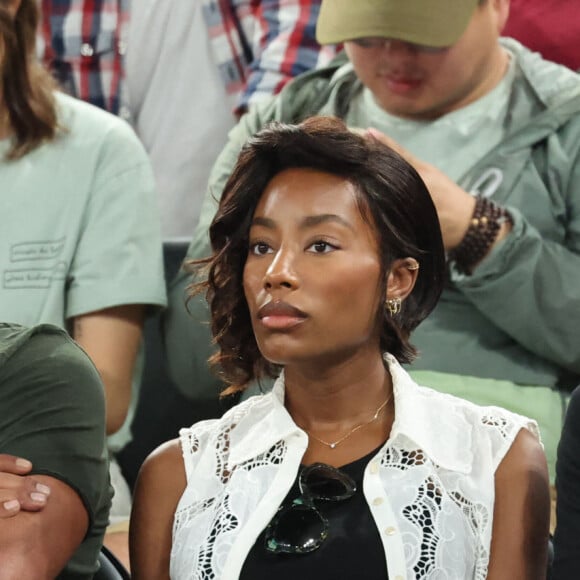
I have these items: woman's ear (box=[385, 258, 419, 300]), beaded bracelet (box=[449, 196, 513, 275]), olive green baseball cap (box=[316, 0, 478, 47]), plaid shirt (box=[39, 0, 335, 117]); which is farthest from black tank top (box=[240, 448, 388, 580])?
plaid shirt (box=[39, 0, 335, 117])

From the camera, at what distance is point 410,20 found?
6.64 ft

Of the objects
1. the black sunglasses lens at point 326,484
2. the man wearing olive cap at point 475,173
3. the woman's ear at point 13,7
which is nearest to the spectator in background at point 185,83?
the man wearing olive cap at point 475,173

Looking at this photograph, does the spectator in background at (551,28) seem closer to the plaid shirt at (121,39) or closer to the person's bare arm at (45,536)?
the plaid shirt at (121,39)

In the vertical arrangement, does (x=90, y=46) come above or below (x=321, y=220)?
below

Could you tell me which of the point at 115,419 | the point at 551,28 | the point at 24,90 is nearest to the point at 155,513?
the point at 115,419

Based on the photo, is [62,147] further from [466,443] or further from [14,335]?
[466,443]

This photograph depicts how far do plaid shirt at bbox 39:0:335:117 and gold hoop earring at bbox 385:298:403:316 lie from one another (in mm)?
1069

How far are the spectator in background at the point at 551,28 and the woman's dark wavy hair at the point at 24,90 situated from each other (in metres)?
0.82

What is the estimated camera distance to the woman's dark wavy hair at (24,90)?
6.72 feet

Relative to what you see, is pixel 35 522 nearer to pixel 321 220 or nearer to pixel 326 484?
pixel 326 484

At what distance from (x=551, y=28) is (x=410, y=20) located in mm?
373

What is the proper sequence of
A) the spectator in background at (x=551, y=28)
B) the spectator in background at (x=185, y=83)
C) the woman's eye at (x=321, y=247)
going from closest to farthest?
the woman's eye at (x=321, y=247) → the spectator in background at (x=551, y=28) → the spectator in background at (x=185, y=83)

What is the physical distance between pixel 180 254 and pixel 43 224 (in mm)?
310

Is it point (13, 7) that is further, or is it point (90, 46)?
point (90, 46)
